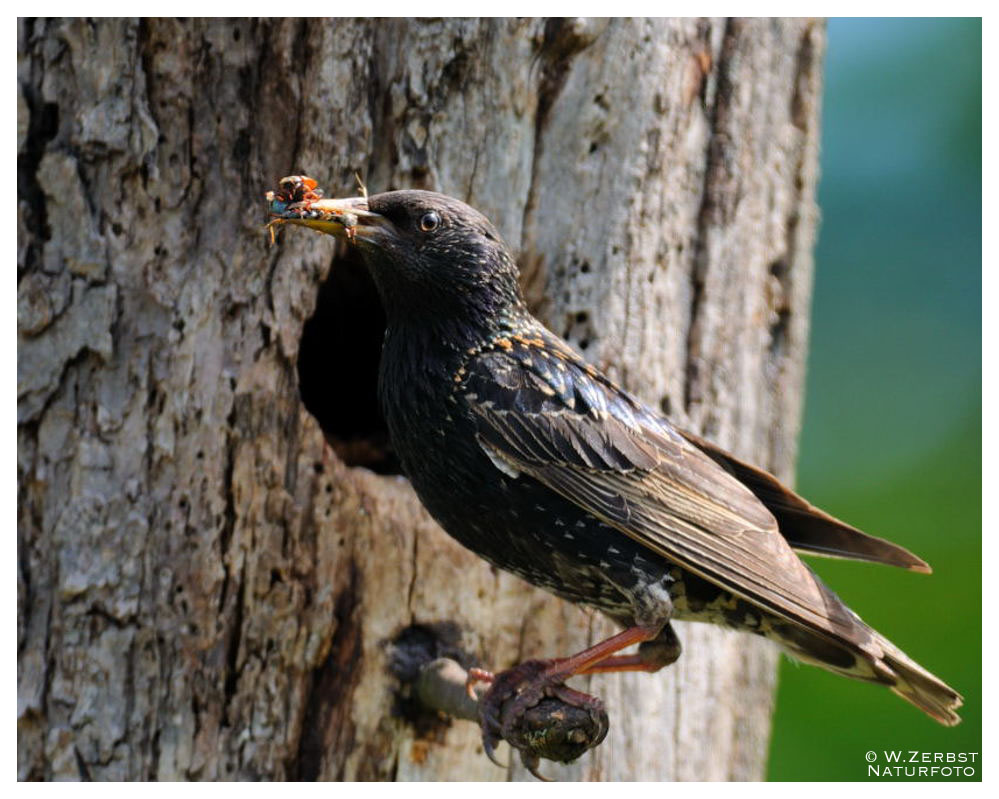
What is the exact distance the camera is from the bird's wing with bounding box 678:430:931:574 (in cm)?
322

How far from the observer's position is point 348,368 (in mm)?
4070

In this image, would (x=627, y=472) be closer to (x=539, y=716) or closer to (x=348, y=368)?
(x=539, y=716)

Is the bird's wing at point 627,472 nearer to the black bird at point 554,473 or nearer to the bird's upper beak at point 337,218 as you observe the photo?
the black bird at point 554,473

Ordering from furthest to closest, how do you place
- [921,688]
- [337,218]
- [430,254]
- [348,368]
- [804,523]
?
[348,368], [804,523], [921,688], [430,254], [337,218]

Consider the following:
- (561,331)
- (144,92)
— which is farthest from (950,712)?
(144,92)

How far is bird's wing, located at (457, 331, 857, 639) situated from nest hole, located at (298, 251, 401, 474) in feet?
2.90

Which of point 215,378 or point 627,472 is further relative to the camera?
point 215,378

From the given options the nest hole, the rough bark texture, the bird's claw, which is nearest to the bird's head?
the rough bark texture

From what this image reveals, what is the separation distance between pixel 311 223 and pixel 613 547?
114 cm

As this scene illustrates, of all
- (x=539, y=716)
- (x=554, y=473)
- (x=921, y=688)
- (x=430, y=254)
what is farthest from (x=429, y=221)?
(x=921, y=688)

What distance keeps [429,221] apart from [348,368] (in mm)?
1163

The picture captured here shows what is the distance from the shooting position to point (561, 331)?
358 cm

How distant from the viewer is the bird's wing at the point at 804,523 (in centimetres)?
322

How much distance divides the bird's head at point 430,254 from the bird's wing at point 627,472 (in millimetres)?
158
